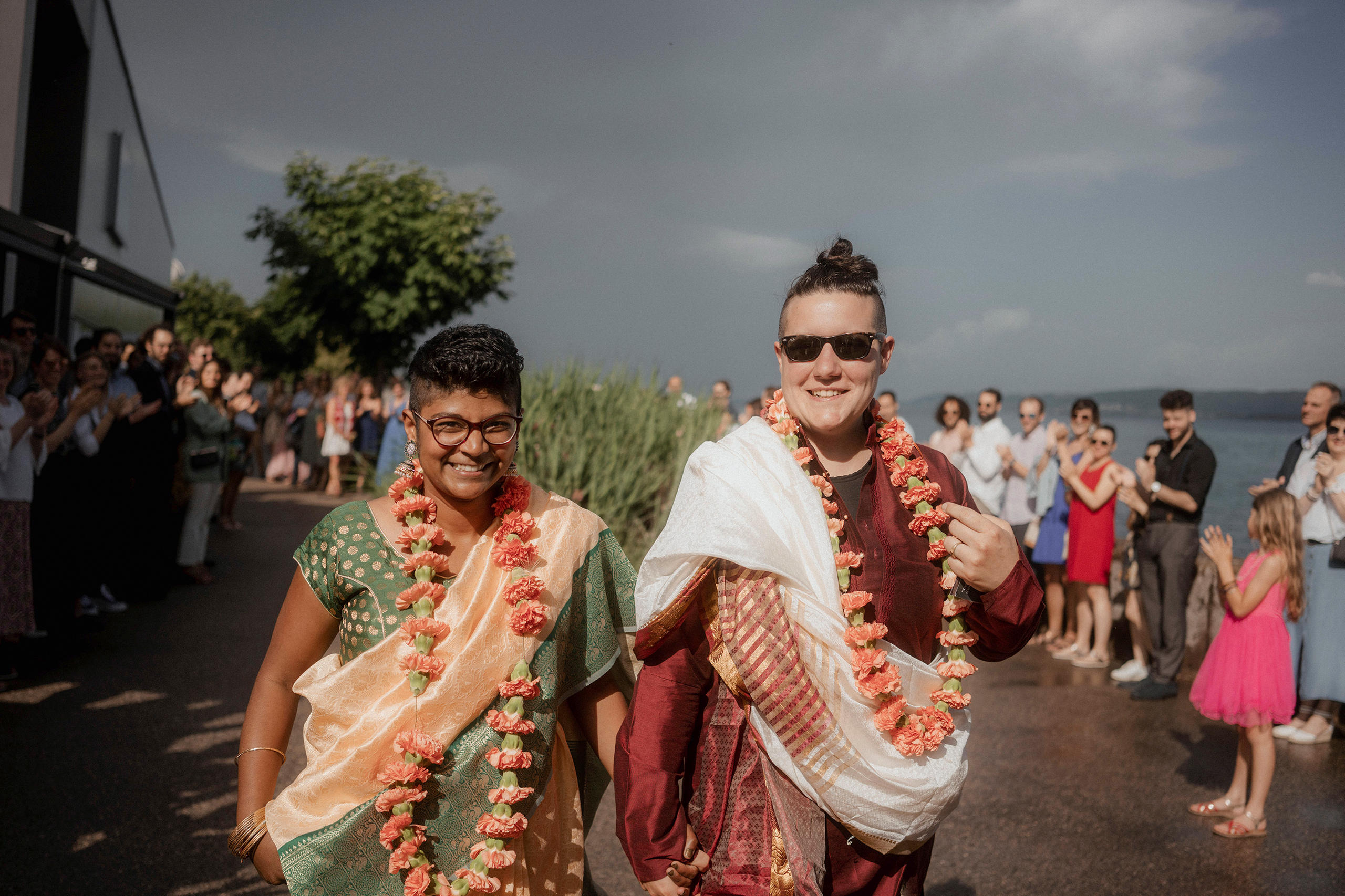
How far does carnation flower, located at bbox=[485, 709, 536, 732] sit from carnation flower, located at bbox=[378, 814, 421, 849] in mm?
197

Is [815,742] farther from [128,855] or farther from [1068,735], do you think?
[1068,735]

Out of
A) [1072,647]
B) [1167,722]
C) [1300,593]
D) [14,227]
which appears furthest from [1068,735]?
[14,227]

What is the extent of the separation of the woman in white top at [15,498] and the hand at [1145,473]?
785 centimetres

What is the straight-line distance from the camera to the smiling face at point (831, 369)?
85.9 inches

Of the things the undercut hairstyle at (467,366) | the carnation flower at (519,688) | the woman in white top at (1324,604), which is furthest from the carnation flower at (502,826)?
the woman in white top at (1324,604)

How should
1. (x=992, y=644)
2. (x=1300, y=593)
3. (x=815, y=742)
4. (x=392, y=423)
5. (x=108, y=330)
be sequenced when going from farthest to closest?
1. (x=392, y=423)
2. (x=108, y=330)
3. (x=1300, y=593)
4. (x=992, y=644)
5. (x=815, y=742)

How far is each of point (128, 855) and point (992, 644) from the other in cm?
358

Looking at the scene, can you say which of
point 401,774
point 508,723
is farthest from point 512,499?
point 401,774

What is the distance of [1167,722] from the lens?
6.39m

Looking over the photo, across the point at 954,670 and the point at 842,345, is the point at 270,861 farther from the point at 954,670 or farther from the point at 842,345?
the point at 842,345

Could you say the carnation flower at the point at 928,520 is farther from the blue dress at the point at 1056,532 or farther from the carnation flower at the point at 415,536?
the blue dress at the point at 1056,532

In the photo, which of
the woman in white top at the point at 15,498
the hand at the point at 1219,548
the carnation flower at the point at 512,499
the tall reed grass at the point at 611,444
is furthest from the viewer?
the tall reed grass at the point at 611,444

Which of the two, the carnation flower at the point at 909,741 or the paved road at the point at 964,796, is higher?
the carnation flower at the point at 909,741

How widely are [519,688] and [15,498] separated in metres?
5.19
